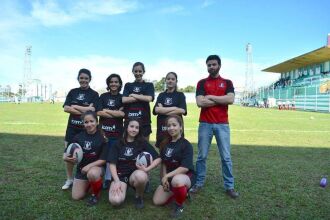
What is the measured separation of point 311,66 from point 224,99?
54219 millimetres

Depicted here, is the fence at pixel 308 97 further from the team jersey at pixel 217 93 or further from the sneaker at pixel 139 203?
the sneaker at pixel 139 203

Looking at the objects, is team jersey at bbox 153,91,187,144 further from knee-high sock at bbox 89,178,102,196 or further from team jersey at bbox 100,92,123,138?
knee-high sock at bbox 89,178,102,196

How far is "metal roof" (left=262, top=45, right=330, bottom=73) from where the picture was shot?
1762 inches

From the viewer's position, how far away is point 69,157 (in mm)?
5230

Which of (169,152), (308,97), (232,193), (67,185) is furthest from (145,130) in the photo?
(308,97)

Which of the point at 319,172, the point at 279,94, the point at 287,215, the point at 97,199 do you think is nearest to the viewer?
the point at 287,215

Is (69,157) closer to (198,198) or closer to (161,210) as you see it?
(161,210)

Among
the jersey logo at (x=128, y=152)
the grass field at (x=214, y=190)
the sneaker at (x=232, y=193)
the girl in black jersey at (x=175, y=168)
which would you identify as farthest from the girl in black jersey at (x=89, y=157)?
the sneaker at (x=232, y=193)

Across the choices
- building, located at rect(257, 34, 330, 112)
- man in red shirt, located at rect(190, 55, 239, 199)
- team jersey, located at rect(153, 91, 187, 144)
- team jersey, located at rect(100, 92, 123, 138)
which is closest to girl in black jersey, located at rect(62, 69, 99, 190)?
team jersey, located at rect(100, 92, 123, 138)

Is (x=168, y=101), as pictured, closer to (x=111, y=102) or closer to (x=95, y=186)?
(x=111, y=102)

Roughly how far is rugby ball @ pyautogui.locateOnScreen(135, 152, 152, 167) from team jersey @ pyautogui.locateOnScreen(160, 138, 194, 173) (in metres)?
0.22

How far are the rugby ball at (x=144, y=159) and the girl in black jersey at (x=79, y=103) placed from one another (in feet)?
4.17

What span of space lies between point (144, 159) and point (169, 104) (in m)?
1.18

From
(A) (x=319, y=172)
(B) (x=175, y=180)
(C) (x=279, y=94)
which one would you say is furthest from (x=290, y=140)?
(C) (x=279, y=94)
